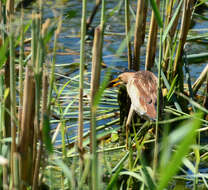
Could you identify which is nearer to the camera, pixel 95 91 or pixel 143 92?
pixel 95 91

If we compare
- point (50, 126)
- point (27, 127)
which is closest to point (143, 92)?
point (50, 126)

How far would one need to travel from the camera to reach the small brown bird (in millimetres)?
3082

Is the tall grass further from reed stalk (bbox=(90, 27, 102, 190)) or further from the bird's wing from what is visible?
the bird's wing

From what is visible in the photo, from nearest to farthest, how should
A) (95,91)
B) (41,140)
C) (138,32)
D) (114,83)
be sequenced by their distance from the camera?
(95,91) < (41,140) < (138,32) < (114,83)

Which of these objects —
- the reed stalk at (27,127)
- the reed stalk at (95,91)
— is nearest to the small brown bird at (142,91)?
the reed stalk at (27,127)

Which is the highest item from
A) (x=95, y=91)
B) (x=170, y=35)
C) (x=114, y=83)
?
(x=170, y=35)

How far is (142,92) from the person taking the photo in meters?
3.28

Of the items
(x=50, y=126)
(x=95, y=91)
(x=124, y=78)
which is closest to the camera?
(x=95, y=91)

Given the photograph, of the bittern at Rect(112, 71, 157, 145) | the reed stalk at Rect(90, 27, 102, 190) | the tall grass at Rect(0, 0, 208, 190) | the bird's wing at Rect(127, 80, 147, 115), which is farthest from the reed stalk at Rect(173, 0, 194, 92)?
the reed stalk at Rect(90, 27, 102, 190)

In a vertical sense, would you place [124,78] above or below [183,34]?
below

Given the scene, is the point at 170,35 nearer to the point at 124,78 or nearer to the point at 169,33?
the point at 169,33

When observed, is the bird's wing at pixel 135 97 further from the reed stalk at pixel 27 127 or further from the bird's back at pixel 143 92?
the reed stalk at pixel 27 127

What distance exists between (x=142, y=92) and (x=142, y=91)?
0.05 feet

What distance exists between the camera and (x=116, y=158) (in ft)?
9.87
